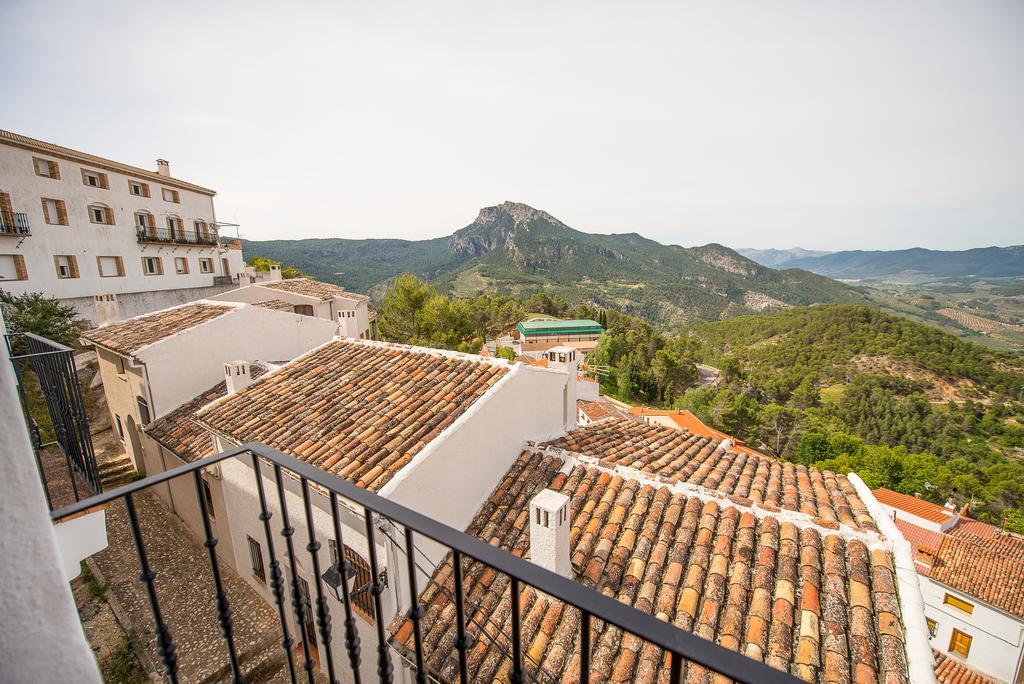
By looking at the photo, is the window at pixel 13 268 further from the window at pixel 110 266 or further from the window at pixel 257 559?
the window at pixel 257 559

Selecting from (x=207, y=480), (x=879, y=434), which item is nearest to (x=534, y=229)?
(x=879, y=434)

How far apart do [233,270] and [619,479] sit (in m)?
34.0

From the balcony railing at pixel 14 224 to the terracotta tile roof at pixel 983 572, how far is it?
39744mm

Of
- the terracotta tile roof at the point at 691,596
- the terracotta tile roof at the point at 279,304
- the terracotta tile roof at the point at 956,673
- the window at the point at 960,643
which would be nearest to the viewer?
the terracotta tile roof at the point at 691,596

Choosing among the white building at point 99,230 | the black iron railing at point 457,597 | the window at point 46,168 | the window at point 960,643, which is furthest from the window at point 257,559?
the window at point 960,643

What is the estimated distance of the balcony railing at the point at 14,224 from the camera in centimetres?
1784

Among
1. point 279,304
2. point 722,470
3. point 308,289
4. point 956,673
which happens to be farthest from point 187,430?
point 956,673

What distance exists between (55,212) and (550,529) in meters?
28.0

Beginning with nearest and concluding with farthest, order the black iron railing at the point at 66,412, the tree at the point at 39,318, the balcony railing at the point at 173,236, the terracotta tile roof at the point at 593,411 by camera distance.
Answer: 1. the black iron railing at the point at 66,412
2. the tree at the point at 39,318
3. the terracotta tile roof at the point at 593,411
4. the balcony railing at the point at 173,236

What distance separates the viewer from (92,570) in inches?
314

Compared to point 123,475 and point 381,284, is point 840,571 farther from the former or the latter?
point 381,284

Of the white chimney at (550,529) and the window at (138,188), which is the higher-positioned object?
the window at (138,188)

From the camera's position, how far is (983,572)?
52.0 feet

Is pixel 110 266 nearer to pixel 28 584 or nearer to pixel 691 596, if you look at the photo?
pixel 28 584
